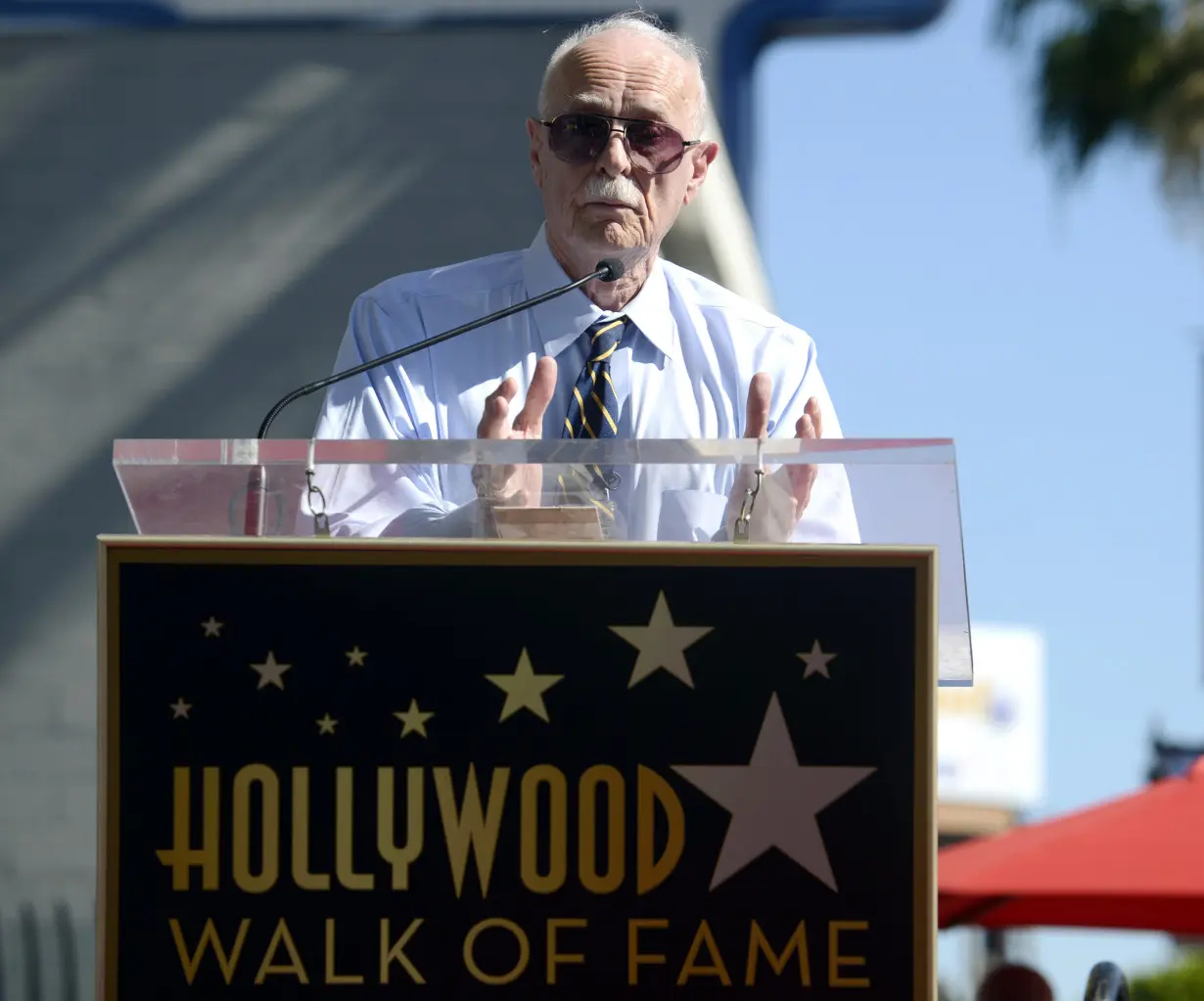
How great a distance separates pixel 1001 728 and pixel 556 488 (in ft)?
129

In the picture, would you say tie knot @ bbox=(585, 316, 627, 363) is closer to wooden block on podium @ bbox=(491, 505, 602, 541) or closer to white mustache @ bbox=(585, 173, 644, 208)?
white mustache @ bbox=(585, 173, 644, 208)

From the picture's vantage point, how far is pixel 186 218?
7.97 meters

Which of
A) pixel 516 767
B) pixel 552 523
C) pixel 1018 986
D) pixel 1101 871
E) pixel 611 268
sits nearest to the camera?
pixel 516 767

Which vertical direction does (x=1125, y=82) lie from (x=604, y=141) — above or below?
above

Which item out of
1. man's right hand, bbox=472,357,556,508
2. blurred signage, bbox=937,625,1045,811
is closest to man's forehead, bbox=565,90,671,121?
man's right hand, bbox=472,357,556,508

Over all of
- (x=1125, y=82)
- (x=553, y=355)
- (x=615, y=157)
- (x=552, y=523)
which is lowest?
(x=552, y=523)

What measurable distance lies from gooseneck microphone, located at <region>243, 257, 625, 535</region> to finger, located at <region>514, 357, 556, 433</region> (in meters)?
0.11

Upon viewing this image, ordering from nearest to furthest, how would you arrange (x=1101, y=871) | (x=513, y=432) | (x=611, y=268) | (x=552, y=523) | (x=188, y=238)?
(x=552, y=523)
(x=513, y=432)
(x=611, y=268)
(x=1101, y=871)
(x=188, y=238)

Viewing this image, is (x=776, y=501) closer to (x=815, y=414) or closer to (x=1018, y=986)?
(x=815, y=414)

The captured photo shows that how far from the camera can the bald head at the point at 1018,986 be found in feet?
18.5

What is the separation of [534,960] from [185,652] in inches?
17.7

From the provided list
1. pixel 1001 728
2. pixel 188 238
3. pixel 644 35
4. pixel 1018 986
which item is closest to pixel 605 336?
pixel 644 35

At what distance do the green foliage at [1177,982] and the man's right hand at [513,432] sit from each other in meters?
18.5

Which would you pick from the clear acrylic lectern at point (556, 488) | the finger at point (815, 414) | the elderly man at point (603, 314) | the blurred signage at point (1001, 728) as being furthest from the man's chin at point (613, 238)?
the blurred signage at point (1001, 728)
